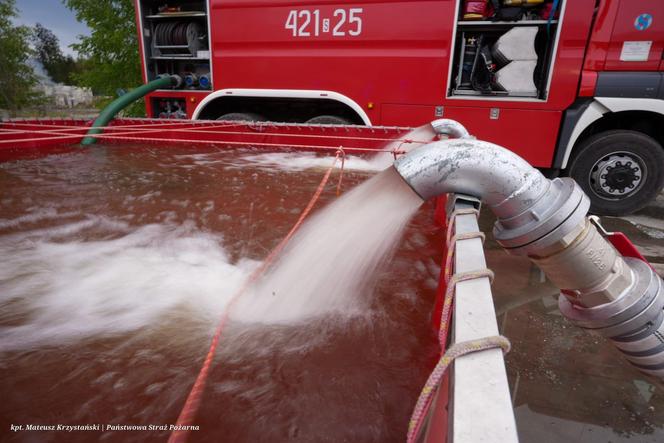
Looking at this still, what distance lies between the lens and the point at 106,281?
187cm

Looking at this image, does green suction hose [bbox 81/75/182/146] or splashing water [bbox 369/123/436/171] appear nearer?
splashing water [bbox 369/123/436/171]

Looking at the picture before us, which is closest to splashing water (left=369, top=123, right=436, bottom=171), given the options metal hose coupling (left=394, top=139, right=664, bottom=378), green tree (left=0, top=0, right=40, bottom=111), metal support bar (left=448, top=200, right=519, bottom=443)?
metal hose coupling (left=394, top=139, right=664, bottom=378)

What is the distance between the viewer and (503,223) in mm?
1220

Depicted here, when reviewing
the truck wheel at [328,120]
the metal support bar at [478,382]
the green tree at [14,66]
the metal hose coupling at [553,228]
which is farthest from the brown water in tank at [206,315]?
the green tree at [14,66]

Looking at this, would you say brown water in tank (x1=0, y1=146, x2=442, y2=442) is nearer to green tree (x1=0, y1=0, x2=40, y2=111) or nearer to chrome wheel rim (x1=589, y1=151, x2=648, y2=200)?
chrome wheel rim (x1=589, y1=151, x2=648, y2=200)

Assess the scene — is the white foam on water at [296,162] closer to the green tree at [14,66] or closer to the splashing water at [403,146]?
the splashing water at [403,146]

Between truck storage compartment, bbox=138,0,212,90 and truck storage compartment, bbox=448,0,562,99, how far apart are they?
3460 millimetres

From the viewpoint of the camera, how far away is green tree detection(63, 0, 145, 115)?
1282 cm

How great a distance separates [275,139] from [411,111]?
6.06ft

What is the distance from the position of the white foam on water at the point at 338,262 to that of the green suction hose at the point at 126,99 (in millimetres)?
3716

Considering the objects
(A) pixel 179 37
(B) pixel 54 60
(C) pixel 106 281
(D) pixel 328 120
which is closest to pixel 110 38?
(A) pixel 179 37

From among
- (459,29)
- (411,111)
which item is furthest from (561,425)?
(459,29)

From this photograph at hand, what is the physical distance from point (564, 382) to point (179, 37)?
19.8 ft

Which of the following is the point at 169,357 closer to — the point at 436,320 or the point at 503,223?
the point at 436,320
